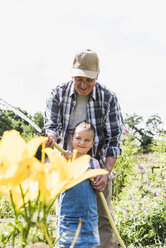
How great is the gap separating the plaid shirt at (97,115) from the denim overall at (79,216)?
1.53 ft

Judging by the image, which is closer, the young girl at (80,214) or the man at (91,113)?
the young girl at (80,214)

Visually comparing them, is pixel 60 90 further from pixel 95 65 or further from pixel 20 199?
pixel 20 199

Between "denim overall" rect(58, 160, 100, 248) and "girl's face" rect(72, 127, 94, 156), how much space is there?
8.5 inches

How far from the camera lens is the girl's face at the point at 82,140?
6.98 feet

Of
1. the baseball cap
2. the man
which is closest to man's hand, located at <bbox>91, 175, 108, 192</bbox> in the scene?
the man

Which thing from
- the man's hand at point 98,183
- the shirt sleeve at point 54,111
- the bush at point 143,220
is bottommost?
the bush at point 143,220

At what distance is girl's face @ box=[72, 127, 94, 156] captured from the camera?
2127mm

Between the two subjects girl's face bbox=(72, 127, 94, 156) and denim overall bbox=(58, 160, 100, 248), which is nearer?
denim overall bbox=(58, 160, 100, 248)

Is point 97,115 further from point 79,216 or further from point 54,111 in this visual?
point 79,216

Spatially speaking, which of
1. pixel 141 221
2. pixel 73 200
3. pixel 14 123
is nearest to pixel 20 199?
pixel 73 200

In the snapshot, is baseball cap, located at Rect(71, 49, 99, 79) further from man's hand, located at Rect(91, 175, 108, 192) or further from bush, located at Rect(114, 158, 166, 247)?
bush, located at Rect(114, 158, 166, 247)

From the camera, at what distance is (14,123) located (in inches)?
1029

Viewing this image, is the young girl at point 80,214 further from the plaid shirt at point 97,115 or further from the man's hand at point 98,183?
the plaid shirt at point 97,115

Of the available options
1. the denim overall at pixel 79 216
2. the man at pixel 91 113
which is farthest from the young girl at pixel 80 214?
the man at pixel 91 113
